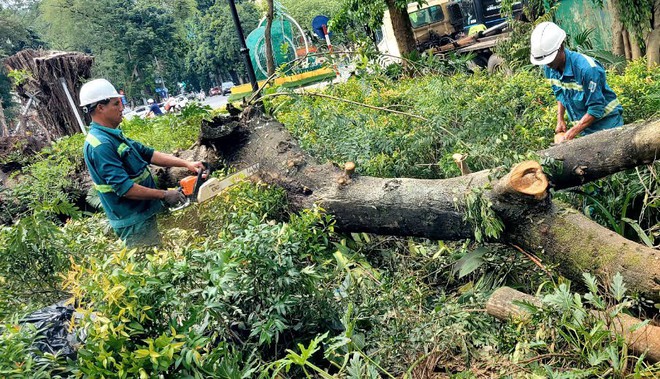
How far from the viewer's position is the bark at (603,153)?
2.90 m

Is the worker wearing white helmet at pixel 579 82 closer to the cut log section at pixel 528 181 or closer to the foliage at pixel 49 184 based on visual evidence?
the cut log section at pixel 528 181

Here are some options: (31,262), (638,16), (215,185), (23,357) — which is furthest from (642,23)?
(23,357)

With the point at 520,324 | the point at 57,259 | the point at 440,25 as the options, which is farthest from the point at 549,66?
the point at 440,25

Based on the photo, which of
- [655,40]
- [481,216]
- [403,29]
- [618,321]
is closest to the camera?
[618,321]

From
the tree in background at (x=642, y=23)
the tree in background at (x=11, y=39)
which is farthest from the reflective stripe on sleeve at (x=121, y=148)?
the tree in background at (x=11, y=39)

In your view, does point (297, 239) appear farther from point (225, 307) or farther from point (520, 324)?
point (520, 324)

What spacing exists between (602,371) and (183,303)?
1.81m

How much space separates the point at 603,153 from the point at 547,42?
1.00 metres

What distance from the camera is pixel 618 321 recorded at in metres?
2.37

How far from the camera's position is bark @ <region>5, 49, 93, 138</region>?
11.3 meters

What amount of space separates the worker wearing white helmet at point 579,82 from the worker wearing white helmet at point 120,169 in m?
2.65

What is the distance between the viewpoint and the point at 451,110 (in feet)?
15.6

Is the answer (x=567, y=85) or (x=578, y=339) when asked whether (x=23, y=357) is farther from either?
(x=567, y=85)

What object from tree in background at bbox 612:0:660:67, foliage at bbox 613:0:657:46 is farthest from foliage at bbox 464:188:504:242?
foliage at bbox 613:0:657:46
